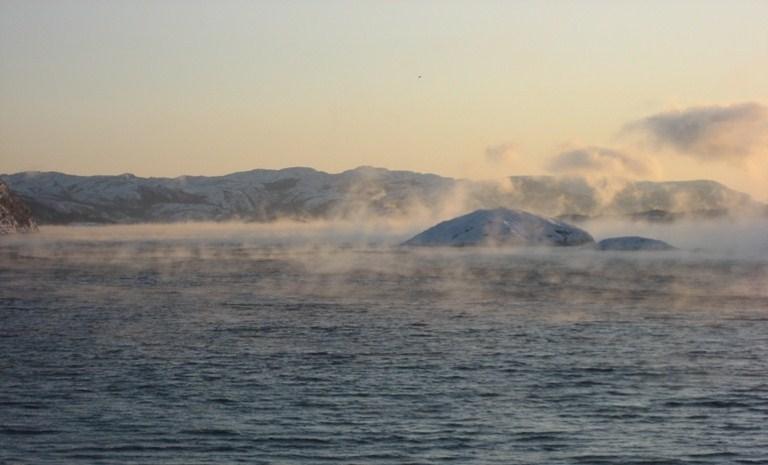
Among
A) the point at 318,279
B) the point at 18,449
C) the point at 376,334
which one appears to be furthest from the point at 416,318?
the point at 318,279

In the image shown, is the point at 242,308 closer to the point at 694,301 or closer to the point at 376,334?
the point at 376,334

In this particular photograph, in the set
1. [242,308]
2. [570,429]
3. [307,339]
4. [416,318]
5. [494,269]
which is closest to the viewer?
[570,429]

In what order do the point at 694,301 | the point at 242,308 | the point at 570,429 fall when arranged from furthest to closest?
the point at 694,301
the point at 242,308
the point at 570,429

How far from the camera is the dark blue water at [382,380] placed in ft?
119

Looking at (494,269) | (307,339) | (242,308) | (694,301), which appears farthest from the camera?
(494,269)

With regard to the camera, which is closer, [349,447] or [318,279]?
[349,447]

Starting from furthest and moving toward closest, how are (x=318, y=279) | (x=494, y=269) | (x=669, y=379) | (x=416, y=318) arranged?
(x=494, y=269) → (x=318, y=279) → (x=416, y=318) → (x=669, y=379)

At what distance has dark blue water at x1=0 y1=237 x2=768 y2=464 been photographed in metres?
36.3

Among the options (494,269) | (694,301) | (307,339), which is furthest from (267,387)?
(494,269)

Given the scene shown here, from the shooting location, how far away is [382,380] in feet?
156

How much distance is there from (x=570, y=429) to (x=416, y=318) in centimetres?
3691

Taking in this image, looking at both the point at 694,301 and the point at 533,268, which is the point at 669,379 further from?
the point at 533,268

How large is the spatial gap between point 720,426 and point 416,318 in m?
37.1

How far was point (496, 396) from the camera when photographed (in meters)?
44.1
